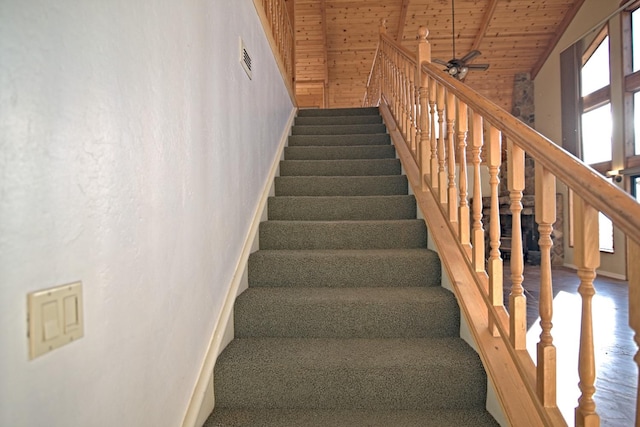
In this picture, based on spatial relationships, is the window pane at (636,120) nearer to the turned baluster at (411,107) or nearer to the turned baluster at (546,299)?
the turned baluster at (411,107)

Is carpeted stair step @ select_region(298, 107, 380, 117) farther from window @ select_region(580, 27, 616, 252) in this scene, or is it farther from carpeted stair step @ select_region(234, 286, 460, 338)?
window @ select_region(580, 27, 616, 252)

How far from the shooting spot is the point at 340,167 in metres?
2.79

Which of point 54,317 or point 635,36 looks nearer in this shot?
point 54,317

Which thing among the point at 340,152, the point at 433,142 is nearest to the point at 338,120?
the point at 340,152

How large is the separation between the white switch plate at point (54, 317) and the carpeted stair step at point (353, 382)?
2.44 feet

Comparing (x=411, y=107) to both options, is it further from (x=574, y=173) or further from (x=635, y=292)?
(x=635, y=292)

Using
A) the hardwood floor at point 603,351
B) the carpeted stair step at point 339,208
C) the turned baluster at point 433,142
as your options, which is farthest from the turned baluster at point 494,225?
the hardwood floor at point 603,351

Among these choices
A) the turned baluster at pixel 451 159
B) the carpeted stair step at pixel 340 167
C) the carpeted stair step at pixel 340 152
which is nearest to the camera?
the turned baluster at pixel 451 159

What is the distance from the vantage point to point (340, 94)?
8.09 meters

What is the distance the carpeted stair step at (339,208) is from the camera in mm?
2227

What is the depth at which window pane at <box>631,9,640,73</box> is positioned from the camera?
5.24 meters

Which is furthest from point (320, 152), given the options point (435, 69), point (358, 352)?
point (358, 352)

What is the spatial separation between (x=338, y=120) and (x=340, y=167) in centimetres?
131

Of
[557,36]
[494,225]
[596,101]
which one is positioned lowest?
[494,225]
